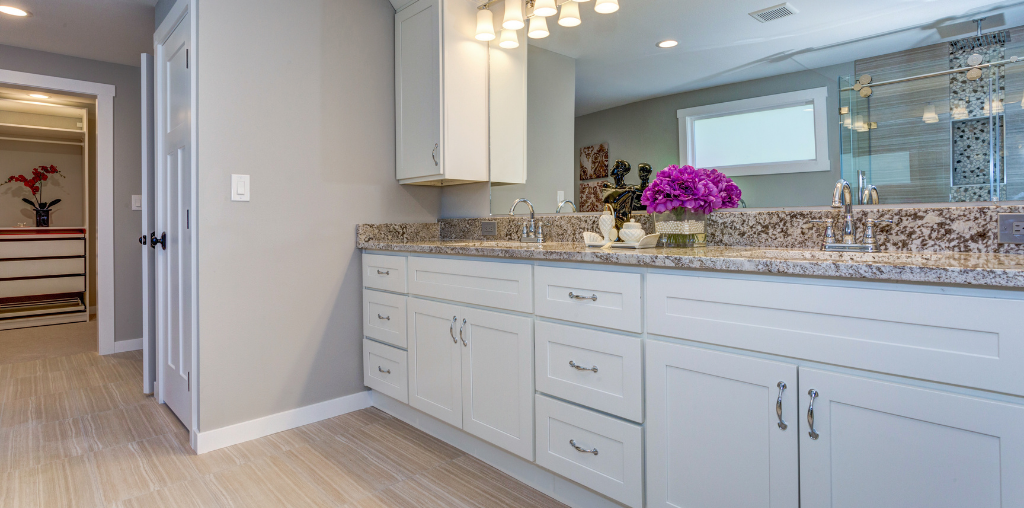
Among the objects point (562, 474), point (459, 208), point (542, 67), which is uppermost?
point (542, 67)

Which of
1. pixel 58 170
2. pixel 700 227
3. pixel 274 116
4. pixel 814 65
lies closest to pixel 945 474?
pixel 700 227

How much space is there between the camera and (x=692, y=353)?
4.50ft

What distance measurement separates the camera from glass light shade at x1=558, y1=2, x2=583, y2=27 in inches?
89.2

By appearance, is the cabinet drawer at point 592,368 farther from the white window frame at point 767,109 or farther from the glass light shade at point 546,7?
the glass light shade at point 546,7

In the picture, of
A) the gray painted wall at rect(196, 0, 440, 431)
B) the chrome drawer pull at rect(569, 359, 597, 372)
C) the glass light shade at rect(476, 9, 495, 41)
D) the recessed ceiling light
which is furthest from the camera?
the recessed ceiling light

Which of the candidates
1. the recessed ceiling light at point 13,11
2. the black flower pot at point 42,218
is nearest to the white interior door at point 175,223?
the recessed ceiling light at point 13,11

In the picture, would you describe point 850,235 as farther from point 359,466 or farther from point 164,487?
point 164,487

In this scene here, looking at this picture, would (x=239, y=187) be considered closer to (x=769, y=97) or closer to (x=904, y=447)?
(x=769, y=97)

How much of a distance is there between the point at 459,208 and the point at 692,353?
1828 millimetres

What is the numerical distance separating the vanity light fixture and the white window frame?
2.54ft

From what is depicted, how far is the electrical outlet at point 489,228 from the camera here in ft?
9.04

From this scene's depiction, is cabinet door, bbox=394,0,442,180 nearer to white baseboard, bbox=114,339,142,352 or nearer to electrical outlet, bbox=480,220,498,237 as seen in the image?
electrical outlet, bbox=480,220,498,237

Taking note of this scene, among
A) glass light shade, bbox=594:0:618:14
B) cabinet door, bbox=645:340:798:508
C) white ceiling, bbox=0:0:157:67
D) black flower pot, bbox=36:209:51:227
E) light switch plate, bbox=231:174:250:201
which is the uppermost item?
white ceiling, bbox=0:0:157:67

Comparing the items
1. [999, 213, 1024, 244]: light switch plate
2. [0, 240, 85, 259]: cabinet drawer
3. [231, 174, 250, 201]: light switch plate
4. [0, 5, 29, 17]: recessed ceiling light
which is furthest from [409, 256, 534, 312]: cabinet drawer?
[0, 240, 85, 259]: cabinet drawer
